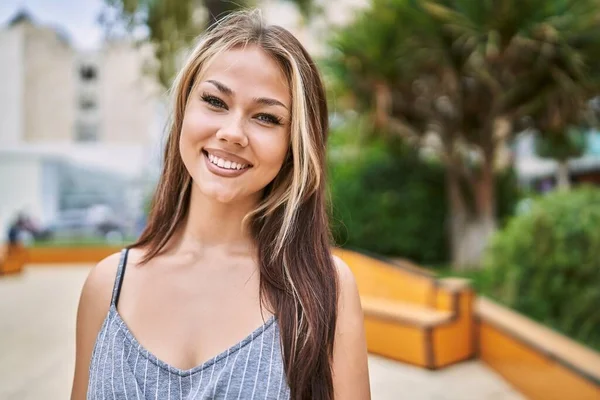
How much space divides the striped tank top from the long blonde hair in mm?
32

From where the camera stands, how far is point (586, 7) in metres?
7.73

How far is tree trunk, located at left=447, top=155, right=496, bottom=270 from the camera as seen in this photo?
32.9 ft

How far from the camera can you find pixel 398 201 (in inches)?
430

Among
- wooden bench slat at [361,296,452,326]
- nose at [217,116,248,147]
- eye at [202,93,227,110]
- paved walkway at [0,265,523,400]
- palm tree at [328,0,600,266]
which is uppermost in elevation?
palm tree at [328,0,600,266]

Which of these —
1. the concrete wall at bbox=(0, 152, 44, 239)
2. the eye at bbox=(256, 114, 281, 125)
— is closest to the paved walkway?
the eye at bbox=(256, 114, 281, 125)

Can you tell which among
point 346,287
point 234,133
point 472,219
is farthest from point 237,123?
point 472,219

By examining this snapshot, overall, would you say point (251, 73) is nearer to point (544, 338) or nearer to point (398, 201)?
point (544, 338)

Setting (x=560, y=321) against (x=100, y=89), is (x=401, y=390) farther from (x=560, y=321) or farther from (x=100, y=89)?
(x=100, y=89)

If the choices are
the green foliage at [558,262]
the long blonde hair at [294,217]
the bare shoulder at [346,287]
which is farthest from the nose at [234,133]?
the green foliage at [558,262]

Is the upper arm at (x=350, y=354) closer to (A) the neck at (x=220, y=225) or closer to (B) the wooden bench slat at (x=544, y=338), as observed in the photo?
(A) the neck at (x=220, y=225)

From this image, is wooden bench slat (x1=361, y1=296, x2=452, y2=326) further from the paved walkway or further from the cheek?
the cheek

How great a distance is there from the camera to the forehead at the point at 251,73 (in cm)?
115

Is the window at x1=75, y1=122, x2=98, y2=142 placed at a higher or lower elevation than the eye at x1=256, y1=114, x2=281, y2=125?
lower

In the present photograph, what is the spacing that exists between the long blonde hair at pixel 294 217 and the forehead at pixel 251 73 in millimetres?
16
